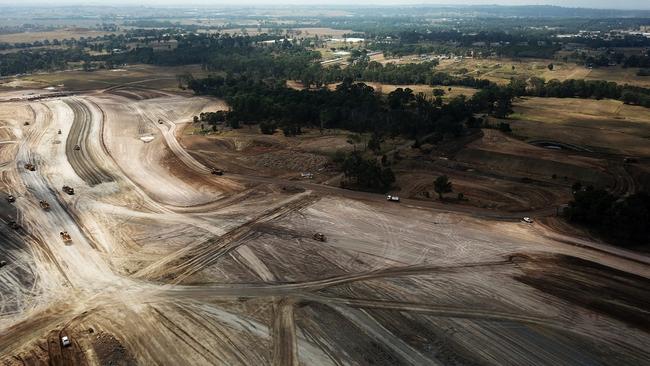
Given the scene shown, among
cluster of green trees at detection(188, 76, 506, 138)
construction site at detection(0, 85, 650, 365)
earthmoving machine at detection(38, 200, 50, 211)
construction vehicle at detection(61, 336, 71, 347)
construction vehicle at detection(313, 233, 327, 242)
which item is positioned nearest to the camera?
construction vehicle at detection(61, 336, 71, 347)

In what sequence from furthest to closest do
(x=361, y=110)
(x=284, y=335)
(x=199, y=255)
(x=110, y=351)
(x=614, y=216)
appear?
(x=361, y=110), (x=614, y=216), (x=199, y=255), (x=284, y=335), (x=110, y=351)

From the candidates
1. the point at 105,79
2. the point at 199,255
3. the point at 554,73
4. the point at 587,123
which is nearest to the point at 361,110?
the point at 587,123

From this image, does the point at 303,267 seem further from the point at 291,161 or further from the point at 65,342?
the point at 291,161

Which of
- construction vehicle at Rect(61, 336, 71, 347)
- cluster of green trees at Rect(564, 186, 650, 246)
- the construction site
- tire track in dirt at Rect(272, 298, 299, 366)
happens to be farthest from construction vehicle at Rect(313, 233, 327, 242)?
cluster of green trees at Rect(564, 186, 650, 246)

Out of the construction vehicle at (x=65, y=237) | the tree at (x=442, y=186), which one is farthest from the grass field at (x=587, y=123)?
the construction vehicle at (x=65, y=237)

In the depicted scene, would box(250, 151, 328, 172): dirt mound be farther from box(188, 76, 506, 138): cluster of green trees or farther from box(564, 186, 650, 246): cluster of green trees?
box(564, 186, 650, 246): cluster of green trees

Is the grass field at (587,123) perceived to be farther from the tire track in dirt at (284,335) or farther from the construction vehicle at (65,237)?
the construction vehicle at (65,237)
